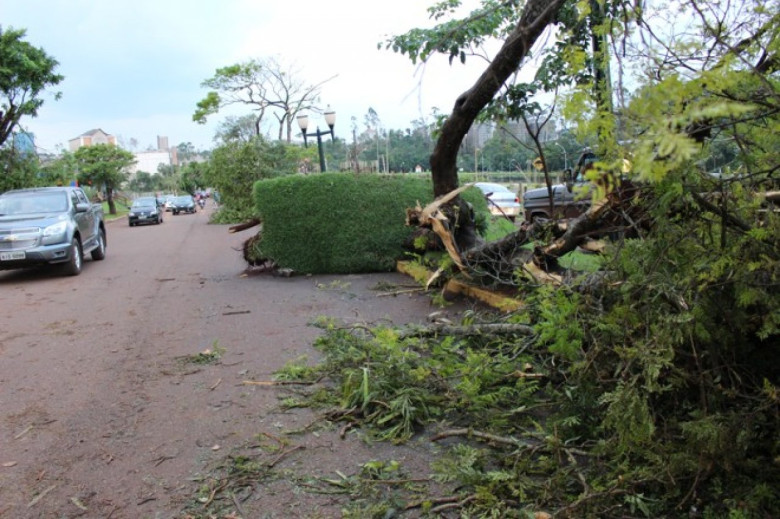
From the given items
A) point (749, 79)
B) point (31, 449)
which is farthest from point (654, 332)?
point (31, 449)

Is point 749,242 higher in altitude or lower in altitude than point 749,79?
lower

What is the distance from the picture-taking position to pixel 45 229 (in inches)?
496

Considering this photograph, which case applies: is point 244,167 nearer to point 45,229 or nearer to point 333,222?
point 45,229

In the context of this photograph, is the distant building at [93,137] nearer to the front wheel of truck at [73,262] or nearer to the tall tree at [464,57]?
the front wheel of truck at [73,262]

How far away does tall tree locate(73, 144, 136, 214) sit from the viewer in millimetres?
50812

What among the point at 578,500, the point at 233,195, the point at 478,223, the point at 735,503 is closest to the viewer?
the point at 735,503

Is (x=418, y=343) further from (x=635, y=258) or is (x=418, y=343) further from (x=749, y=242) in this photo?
(x=749, y=242)

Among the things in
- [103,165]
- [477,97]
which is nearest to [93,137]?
[103,165]

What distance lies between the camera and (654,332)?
10.2ft

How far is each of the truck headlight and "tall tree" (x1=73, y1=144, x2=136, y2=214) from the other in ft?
136

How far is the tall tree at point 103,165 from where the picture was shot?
5081 cm

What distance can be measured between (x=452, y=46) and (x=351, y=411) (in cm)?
459

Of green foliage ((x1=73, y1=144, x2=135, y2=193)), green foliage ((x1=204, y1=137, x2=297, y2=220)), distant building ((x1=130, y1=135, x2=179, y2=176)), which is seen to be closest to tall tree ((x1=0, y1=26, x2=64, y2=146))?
green foliage ((x1=204, y1=137, x2=297, y2=220))

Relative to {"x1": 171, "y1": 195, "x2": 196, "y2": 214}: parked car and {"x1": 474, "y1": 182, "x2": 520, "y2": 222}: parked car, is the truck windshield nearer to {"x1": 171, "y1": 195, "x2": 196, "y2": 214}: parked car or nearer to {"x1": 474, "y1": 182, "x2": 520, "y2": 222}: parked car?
{"x1": 474, "y1": 182, "x2": 520, "y2": 222}: parked car
